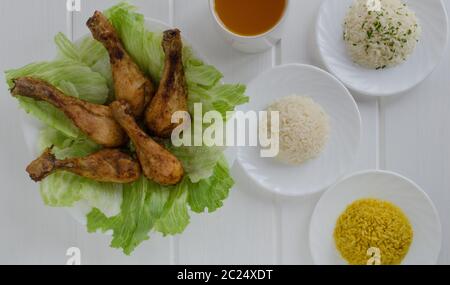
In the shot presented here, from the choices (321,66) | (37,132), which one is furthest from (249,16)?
(37,132)

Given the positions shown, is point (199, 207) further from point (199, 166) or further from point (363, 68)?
point (363, 68)

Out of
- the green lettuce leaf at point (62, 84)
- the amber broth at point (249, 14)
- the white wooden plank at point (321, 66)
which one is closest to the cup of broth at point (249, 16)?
the amber broth at point (249, 14)

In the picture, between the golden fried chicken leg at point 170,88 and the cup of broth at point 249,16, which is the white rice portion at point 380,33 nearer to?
the cup of broth at point 249,16

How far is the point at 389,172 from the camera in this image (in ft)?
3.40

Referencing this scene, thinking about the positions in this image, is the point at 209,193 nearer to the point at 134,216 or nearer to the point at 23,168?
the point at 134,216

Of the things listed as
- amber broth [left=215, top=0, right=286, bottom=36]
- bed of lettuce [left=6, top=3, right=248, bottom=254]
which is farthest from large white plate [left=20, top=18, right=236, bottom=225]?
amber broth [left=215, top=0, right=286, bottom=36]

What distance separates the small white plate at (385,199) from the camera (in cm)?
104

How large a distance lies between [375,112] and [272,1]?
0.98 ft

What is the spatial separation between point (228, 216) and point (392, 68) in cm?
41

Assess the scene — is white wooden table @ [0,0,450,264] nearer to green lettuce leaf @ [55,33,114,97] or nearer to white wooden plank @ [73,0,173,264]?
white wooden plank @ [73,0,173,264]

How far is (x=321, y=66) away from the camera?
1.06 meters


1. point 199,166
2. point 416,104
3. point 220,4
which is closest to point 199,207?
point 199,166

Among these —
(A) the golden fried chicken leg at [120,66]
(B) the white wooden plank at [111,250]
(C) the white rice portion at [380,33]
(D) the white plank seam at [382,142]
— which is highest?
(C) the white rice portion at [380,33]

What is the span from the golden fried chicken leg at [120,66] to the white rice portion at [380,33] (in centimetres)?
41
